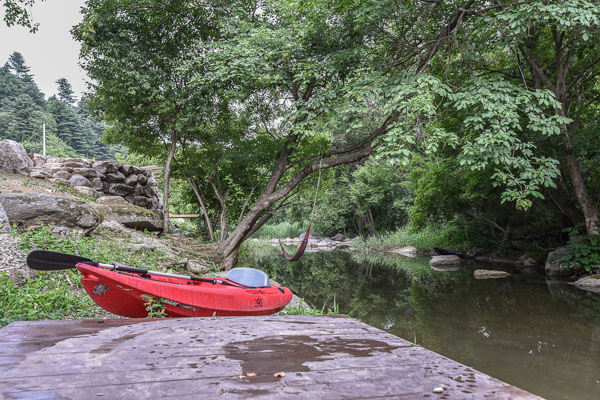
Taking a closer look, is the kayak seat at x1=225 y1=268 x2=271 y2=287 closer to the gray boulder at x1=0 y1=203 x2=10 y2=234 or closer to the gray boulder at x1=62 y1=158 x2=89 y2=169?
the gray boulder at x1=0 y1=203 x2=10 y2=234

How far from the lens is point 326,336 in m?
→ 2.31

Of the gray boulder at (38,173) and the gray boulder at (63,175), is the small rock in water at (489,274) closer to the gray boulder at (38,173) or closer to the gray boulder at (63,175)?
the gray boulder at (63,175)

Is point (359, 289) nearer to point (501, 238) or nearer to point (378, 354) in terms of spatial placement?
point (378, 354)

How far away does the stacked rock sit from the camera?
9.84 metres

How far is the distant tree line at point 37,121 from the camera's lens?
1267 inches

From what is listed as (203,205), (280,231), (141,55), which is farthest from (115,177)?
(280,231)

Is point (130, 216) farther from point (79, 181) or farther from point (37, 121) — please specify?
point (37, 121)

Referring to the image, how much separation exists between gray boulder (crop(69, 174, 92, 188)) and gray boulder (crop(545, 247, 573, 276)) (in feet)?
45.8

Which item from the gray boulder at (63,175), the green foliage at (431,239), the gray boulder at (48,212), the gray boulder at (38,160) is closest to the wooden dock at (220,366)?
the gray boulder at (48,212)

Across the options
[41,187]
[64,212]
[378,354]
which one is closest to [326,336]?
[378,354]

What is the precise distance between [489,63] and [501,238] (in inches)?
318

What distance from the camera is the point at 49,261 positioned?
9.69ft

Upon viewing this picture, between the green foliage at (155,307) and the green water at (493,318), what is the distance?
2.70 metres

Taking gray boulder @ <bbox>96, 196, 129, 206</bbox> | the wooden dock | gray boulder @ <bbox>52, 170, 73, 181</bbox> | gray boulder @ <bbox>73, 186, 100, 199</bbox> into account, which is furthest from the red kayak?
gray boulder @ <bbox>52, 170, 73, 181</bbox>
